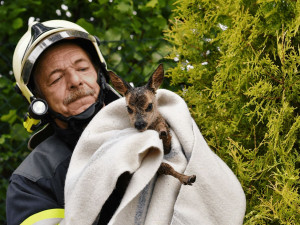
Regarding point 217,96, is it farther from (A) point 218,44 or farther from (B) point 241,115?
(A) point 218,44

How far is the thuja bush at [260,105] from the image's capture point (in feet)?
6.01

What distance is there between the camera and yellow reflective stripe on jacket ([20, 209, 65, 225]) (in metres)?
2.07

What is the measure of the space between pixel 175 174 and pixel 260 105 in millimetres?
500

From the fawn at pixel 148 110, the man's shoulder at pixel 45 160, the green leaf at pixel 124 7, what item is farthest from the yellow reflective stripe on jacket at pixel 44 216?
the green leaf at pixel 124 7

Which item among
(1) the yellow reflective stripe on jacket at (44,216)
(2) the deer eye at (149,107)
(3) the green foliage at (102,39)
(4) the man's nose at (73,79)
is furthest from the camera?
(3) the green foliage at (102,39)

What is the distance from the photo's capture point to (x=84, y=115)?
231 centimetres

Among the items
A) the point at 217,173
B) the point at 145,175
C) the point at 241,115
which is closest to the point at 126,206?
the point at 145,175

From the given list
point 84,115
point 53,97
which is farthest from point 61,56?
point 84,115

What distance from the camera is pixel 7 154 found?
394 centimetres

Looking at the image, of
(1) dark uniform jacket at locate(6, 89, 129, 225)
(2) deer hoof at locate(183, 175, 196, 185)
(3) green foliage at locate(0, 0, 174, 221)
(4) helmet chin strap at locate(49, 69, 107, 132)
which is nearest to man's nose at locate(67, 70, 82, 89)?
(4) helmet chin strap at locate(49, 69, 107, 132)

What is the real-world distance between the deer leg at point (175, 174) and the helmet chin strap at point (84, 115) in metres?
0.71

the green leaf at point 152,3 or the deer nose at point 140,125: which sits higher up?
the deer nose at point 140,125

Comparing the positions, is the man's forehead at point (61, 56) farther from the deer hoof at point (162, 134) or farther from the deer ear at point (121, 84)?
the deer hoof at point (162, 134)

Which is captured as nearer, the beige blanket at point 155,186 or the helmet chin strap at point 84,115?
the beige blanket at point 155,186
